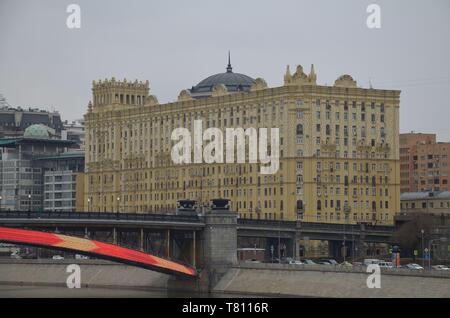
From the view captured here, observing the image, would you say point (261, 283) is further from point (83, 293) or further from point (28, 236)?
point (28, 236)

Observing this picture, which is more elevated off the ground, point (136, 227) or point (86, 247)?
point (136, 227)

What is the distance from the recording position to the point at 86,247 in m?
165

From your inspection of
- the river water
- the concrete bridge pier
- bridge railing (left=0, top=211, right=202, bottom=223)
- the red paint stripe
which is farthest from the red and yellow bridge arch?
the concrete bridge pier

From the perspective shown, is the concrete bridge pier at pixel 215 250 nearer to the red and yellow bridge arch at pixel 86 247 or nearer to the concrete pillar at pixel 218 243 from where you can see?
the concrete pillar at pixel 218 243

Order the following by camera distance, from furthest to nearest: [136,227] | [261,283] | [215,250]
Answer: [215,250] < [261,283] < [136,227]

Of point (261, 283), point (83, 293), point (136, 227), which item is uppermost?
point (136, 227)

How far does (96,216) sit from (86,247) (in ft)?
25.0

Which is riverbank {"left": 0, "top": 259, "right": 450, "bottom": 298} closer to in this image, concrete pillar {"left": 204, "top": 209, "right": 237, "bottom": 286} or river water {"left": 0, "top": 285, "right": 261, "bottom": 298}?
river water {"left": 0, "top": 285, "right": 261, "bottom": 298}

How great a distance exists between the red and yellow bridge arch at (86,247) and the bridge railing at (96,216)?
2.86 meters

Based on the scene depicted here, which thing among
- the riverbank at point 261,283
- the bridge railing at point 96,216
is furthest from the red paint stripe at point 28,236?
the riverbank at point 261,283

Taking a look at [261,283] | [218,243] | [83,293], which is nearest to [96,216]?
[83,293]

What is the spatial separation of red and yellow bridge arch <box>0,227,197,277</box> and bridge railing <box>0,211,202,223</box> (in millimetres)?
2865
